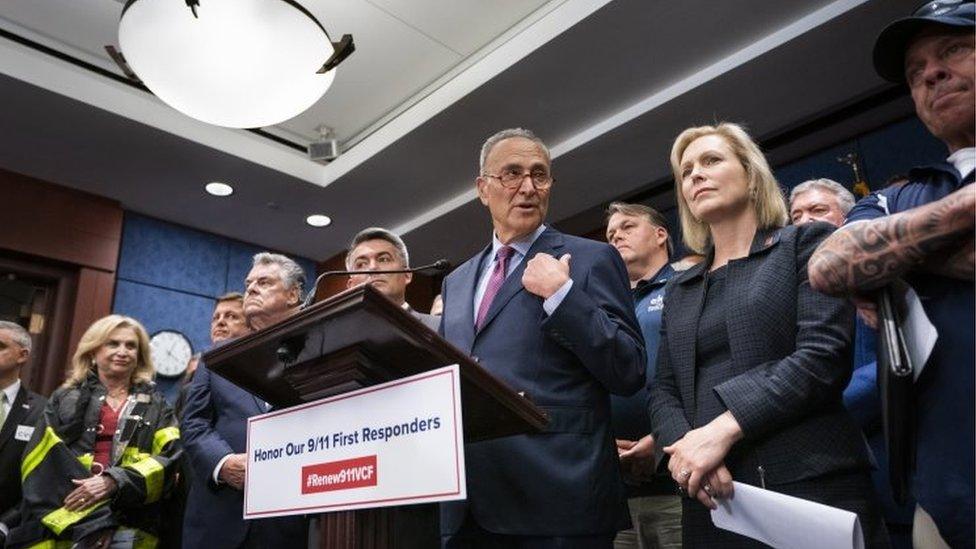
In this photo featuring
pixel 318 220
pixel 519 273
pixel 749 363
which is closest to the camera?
pixel 749 363

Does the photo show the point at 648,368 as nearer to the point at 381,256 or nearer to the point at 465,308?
the point at 465,308

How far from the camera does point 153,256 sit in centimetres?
555

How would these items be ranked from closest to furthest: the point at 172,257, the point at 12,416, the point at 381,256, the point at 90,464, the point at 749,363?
1. the point at 749,363
2. the point at 381,256
3. the point at 90,464
4. the point at 12,416
5. the point at 172,257

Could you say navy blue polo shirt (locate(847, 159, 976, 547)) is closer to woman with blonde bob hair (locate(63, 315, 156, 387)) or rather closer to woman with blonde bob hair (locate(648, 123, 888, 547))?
woman with blonde bob hair (locate(648, 123, 888, 547))

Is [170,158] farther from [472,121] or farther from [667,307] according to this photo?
[667,307]

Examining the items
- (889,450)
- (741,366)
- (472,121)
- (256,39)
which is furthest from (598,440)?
(472,121)

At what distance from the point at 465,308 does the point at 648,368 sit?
2.40 ft

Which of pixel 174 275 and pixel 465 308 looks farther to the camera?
pixel 174 275

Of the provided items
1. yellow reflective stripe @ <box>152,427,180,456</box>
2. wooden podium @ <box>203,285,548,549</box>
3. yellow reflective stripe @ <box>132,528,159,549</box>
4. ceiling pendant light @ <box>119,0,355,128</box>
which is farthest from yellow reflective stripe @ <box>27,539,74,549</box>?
wooden podium @ <box>203,285,548,549</box>

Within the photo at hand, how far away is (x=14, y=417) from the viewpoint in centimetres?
321

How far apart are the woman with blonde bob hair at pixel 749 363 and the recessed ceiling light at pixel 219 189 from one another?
408cm

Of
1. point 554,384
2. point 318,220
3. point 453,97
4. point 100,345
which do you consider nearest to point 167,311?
point 318,220

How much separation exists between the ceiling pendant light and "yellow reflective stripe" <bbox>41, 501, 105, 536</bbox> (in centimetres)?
161

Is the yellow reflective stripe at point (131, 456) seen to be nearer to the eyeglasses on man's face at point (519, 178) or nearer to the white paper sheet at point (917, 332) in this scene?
the eyeglasses on man's face at point (519, 178)
